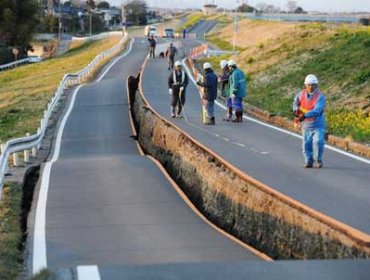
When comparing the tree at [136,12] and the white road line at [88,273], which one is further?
the tree at [136,12]

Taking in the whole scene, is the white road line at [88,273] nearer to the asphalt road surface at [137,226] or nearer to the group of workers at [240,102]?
the asphalt road surface at [137,226]

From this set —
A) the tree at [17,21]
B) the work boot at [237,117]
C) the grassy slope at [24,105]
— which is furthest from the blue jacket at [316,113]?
the tree at [17,21]

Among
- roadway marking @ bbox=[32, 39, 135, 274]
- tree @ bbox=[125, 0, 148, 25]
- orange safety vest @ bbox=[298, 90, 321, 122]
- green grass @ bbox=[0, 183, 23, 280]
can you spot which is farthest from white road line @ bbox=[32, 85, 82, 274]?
tree @ bbox=[125, 0, 148, 25]

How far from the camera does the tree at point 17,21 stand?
76438 mm

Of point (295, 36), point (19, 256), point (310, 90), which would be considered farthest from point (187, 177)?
point (295, 36)

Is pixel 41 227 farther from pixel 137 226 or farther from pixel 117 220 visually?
pixel 137 226

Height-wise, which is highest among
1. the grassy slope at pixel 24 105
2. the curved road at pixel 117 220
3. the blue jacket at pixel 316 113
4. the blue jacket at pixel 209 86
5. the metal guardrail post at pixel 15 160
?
the blue jacket at pixel 316 113

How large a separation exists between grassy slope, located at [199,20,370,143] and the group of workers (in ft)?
7.53

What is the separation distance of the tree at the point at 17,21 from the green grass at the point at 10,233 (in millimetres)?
66967

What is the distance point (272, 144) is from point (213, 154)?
274 centimetres

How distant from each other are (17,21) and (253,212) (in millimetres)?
72787

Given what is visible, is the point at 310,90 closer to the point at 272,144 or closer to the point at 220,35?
the point at 272,144

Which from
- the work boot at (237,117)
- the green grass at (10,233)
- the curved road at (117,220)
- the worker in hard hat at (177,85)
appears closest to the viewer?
the green grass at (10,233)

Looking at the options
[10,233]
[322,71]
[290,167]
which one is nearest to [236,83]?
[290,167]
